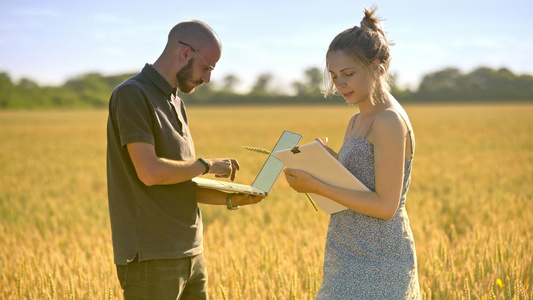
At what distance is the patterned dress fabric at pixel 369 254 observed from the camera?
7.83 feet

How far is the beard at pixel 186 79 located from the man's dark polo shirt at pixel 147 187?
9 centimetres

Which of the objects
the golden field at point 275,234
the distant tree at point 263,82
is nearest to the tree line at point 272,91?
the distant tree at point 263,82

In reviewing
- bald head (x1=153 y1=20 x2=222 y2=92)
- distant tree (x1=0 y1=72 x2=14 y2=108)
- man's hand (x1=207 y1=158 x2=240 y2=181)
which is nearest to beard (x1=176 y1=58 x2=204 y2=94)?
bald head (x1=153 y1=20 x2=222 y2=92)

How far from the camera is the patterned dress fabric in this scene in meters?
2.39

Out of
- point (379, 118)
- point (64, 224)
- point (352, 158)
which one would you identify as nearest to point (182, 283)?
point (352, 158)

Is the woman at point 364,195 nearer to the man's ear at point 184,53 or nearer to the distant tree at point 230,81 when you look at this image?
the man's ear at point 184,53

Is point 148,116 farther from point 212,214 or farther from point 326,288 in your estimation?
point 212,214

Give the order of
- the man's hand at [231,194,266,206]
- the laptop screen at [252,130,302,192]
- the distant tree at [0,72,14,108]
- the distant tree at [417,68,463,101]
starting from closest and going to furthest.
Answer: the laptop screen at [252,130,302,192] → the man's hand at [231,194,266,206] → the distant tree at [0,72,14,108] → the distant tree at [417,68,463,101]

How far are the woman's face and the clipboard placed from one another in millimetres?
310

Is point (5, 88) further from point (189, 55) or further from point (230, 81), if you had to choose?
point (189, 55)

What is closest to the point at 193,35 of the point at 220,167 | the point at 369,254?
the point at 220,167

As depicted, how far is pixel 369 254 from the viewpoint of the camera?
7.88 feet

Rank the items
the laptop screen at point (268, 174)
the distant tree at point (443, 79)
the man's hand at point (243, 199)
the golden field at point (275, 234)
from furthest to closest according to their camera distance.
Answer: the distant tree at point (443, 79) → the golden field at point (275, 234) → the man's hand at point (243, 199) → the laptop screen at point (268, 174)

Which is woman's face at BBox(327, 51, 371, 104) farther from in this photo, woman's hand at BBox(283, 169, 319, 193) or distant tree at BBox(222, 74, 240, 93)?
distant tree at BBox(222, 74, 240, 93)
